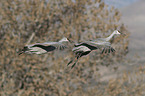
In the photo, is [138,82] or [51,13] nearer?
[51,13]

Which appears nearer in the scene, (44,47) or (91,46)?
(91,46)

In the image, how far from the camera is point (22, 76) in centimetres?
809

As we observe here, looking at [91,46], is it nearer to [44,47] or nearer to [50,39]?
[44,47]

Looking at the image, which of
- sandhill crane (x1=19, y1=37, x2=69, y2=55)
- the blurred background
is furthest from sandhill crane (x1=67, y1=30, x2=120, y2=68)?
the blurred background

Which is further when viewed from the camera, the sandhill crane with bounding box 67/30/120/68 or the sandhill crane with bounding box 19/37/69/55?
the sandhill crane with bounding box 19/37/69/55

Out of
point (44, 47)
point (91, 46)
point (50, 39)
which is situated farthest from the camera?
point (50, 39)

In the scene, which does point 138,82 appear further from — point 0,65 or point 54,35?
point 0,65

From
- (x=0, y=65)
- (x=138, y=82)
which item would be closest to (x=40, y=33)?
(x=0, y=65)

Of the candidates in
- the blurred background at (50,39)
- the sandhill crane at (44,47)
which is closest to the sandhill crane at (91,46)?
the sandhill crane at (44,47)

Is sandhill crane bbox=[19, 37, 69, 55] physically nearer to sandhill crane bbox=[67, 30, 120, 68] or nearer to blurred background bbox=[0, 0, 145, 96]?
sandhill crane bbox=[67, 30, 120, 68]

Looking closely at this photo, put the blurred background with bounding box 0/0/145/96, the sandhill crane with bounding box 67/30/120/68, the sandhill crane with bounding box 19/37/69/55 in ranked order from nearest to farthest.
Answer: the sandhill crane with bounding box 67/30/120/68 < the sandhill crane with bounding box 19/37/69/55 < the blurred background with bounding box 0/0/145/96

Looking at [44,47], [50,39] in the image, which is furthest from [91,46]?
[50,39]

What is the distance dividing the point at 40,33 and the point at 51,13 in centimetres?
106

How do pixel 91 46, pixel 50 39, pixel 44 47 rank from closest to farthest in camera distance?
1. pixel 91 46
2. pixel 44 47
3. pixel 50 39
